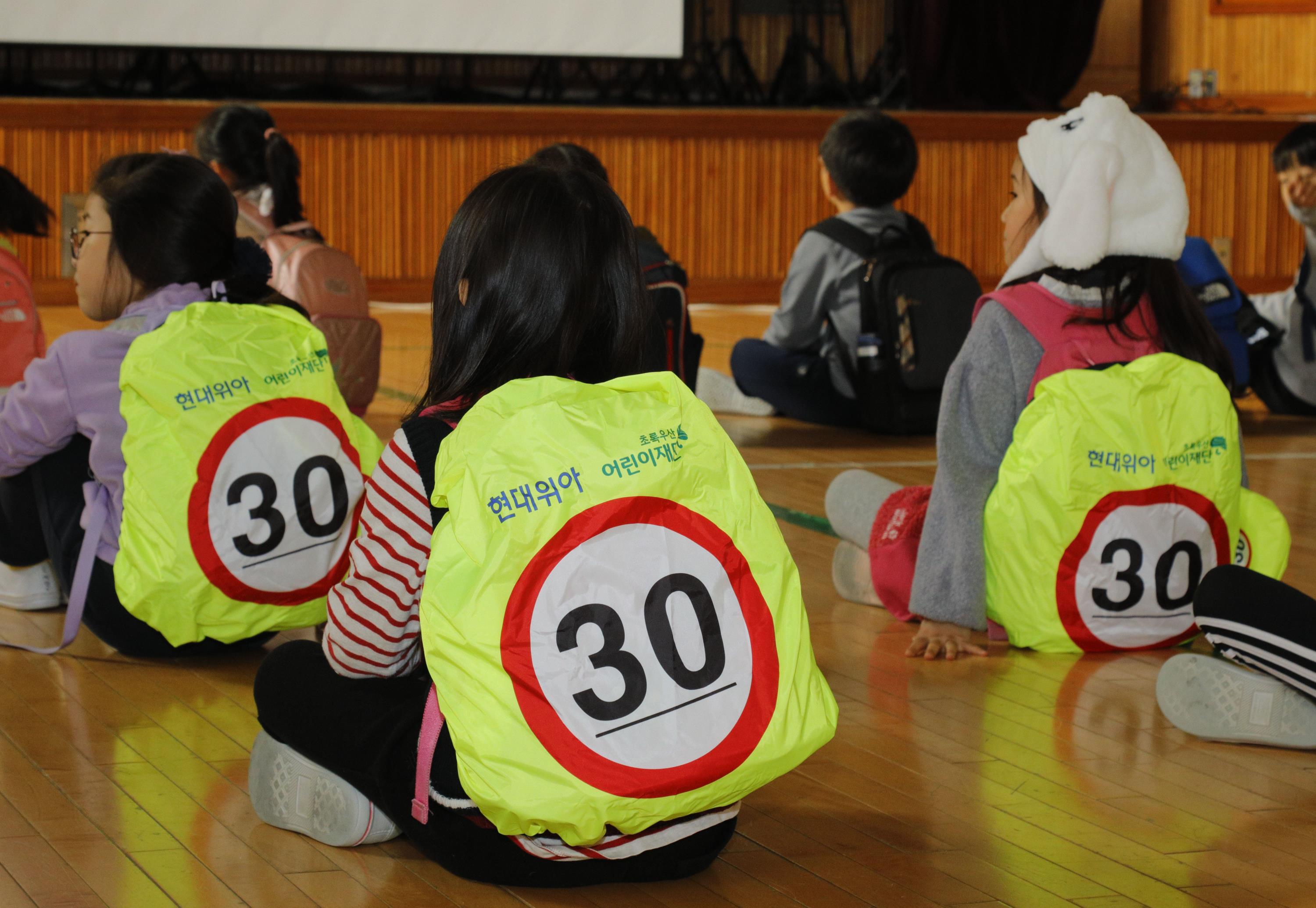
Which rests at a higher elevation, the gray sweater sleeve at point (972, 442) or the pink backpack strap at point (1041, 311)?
the pink backpack strap at point (1041, 311)

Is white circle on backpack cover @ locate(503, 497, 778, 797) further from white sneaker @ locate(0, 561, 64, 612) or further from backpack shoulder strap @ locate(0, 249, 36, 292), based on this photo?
backpack shoulder strap @ locate(0, 249, 36, 292)

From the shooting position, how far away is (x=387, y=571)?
1.50 meters

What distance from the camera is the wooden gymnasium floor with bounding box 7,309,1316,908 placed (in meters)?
1.59

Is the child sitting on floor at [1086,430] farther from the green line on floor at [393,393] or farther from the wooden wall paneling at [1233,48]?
the wooden wall paneling at [1233,48]

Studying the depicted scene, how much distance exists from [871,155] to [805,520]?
150 centimetres

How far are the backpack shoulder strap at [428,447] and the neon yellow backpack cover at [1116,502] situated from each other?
1149 millimetres

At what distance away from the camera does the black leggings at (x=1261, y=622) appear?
1.91 metres

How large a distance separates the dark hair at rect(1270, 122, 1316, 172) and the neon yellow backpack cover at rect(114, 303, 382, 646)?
351 cm

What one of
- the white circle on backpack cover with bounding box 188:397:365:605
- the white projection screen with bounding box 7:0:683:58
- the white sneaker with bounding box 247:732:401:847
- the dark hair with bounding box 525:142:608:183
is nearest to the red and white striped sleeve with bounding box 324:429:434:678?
the white sneaker with bounding box 247:732:401:847

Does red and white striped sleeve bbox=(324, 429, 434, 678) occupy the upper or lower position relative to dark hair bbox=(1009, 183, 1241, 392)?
lower

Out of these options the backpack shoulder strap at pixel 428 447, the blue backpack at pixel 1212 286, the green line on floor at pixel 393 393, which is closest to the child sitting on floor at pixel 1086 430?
the backpack shoulder strap at pixel 428 447

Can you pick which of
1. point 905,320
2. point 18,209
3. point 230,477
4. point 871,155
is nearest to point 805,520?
point 905,320

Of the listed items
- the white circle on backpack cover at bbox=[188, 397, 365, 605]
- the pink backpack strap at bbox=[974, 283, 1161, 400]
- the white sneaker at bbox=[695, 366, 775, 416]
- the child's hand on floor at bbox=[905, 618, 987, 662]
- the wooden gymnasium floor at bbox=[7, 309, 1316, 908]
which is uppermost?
the pink backpack strap at bbox=[974, 283, 1161, 400]

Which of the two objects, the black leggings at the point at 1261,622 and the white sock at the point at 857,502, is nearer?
the black leggings at the point at 1261,622
